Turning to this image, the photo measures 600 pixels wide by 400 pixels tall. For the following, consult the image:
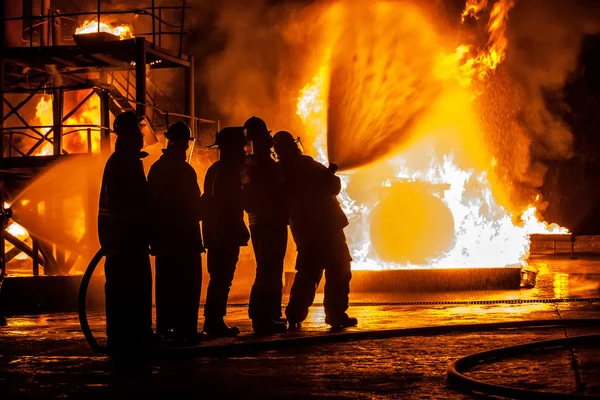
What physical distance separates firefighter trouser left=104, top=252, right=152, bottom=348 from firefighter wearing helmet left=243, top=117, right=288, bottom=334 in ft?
4.77

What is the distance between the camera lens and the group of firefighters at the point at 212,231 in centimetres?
676

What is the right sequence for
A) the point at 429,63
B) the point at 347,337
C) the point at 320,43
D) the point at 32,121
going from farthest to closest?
1. the point at 32,121
2. the point at 320,43
3. the point at 429,63
4. the point at 347,337

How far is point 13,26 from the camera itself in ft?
55.8

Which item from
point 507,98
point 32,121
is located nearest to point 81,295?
point 507,98

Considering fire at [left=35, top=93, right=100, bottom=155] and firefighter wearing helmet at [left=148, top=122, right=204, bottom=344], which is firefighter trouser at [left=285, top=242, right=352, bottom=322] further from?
fire at [left=35, top=93, right=100, bottom=155]

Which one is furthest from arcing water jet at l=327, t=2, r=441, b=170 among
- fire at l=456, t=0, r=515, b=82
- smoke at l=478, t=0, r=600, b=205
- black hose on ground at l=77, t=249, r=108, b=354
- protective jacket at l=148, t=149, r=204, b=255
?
black hose on ground at l=77, t=249, r=108, b=354

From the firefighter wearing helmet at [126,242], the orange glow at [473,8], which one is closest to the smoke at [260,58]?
the orange glow at [473,8]

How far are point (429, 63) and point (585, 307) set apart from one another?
7.16m

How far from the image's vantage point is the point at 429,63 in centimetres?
1571

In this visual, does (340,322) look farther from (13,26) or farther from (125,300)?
(13,26)

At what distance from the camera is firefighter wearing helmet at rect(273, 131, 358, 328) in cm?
829

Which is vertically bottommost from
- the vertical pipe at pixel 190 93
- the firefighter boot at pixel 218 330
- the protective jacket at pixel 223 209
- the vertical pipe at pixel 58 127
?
the firefighter boot at pixel 218 330

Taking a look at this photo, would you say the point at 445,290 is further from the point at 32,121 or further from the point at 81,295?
the point at 32,121

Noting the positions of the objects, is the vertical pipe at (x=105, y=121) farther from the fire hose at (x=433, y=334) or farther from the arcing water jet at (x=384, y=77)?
the fire hose at (x=433, y=334)
